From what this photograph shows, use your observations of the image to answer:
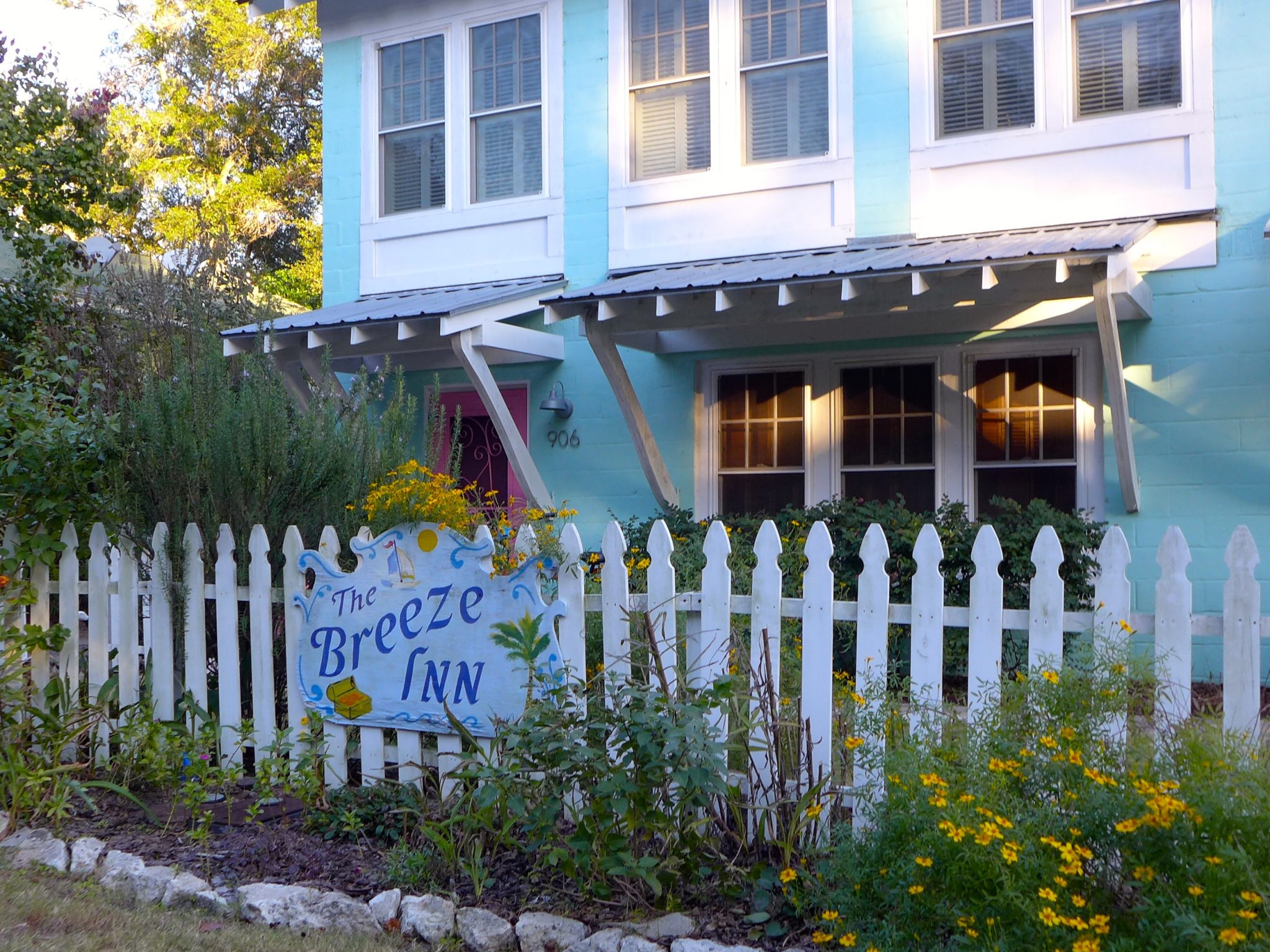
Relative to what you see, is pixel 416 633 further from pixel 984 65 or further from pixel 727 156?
pixel 984 65

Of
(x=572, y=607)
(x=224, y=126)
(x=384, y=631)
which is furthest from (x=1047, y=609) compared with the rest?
(x=224, y=126)

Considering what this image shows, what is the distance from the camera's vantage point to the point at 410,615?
4.84 meters

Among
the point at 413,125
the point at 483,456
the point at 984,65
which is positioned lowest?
the point at 483,456

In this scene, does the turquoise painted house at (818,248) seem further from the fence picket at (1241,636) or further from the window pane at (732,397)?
the fence picket at (1241,636)

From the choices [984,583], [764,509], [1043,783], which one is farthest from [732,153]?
[1043,783]

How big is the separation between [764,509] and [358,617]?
4224mm

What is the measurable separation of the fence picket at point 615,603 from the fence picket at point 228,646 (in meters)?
1.84

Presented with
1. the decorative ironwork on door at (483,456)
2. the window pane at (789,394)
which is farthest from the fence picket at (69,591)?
the window pane at (789,394)

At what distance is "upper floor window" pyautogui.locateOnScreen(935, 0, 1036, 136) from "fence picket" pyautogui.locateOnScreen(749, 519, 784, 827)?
4.97 meters

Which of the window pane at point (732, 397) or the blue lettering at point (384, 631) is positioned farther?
the window pane at point (732, 397)

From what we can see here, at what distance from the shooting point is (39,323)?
23.4ft

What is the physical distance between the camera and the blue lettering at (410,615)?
4.81 meters

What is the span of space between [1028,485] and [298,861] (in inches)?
216

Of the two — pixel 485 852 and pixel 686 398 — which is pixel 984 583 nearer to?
pixel 485 852
